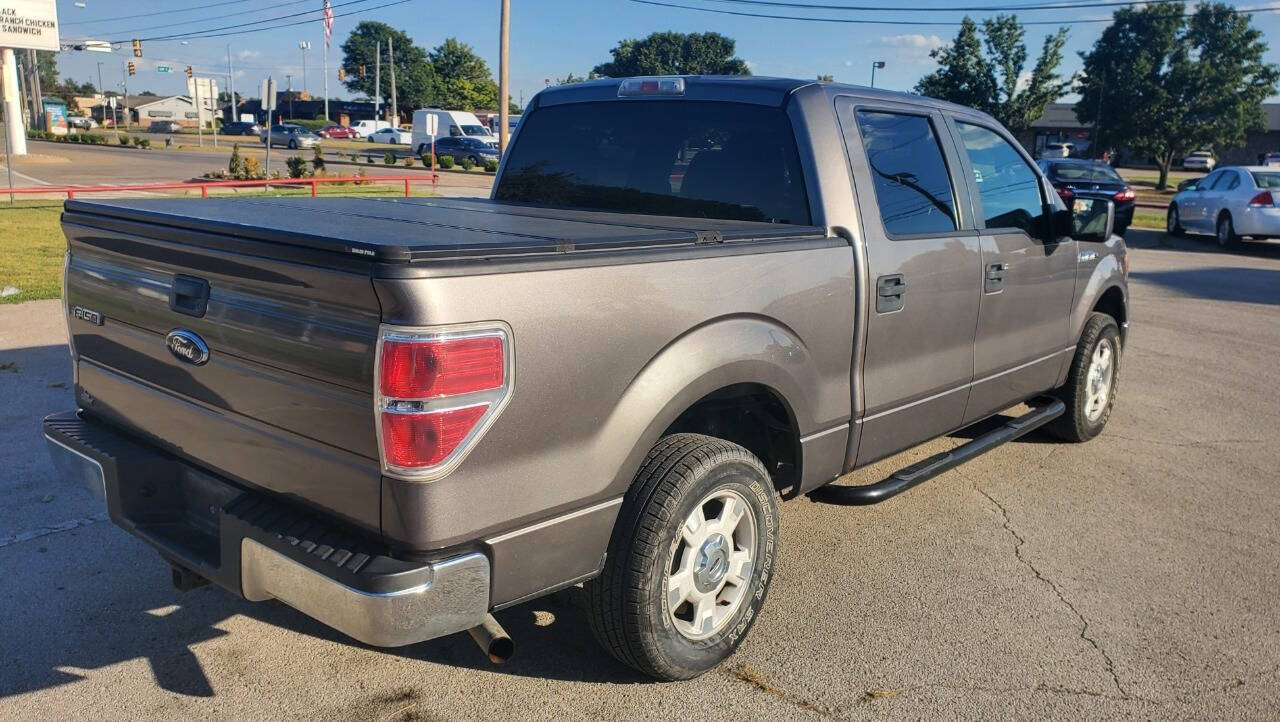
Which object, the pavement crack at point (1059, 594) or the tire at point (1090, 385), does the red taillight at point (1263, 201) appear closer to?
the tire at point (1090, 385)

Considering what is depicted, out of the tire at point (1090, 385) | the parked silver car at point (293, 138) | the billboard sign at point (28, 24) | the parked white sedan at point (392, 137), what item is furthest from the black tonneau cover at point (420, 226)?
the parked white sedan at point (392, 137)

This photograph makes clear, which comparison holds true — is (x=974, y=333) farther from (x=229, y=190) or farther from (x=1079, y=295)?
(x=229, y=190)

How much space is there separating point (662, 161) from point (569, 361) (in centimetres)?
187

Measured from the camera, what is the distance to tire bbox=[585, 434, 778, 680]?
294 cm

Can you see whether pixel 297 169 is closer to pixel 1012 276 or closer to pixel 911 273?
pixel 1012 276

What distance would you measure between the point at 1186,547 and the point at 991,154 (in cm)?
206

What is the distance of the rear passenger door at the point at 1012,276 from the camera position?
458 centimetres

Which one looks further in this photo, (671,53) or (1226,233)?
(671,53)

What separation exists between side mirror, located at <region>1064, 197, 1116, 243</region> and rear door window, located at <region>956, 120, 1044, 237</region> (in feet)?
0.60

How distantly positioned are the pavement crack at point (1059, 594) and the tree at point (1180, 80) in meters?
48.3

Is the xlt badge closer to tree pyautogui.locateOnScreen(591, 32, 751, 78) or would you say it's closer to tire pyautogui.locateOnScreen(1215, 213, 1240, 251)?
tire pyautogui.locateOnScreen(1215, 213, 1240, 251)

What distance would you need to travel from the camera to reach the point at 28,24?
36.6m

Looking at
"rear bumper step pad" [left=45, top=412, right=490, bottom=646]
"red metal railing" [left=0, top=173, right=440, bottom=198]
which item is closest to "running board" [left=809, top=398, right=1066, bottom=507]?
"rear bumper step pad" [left=45, top=412, right=490, bottom=646]

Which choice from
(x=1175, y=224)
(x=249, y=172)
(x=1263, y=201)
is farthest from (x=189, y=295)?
(x=249, y=172)
